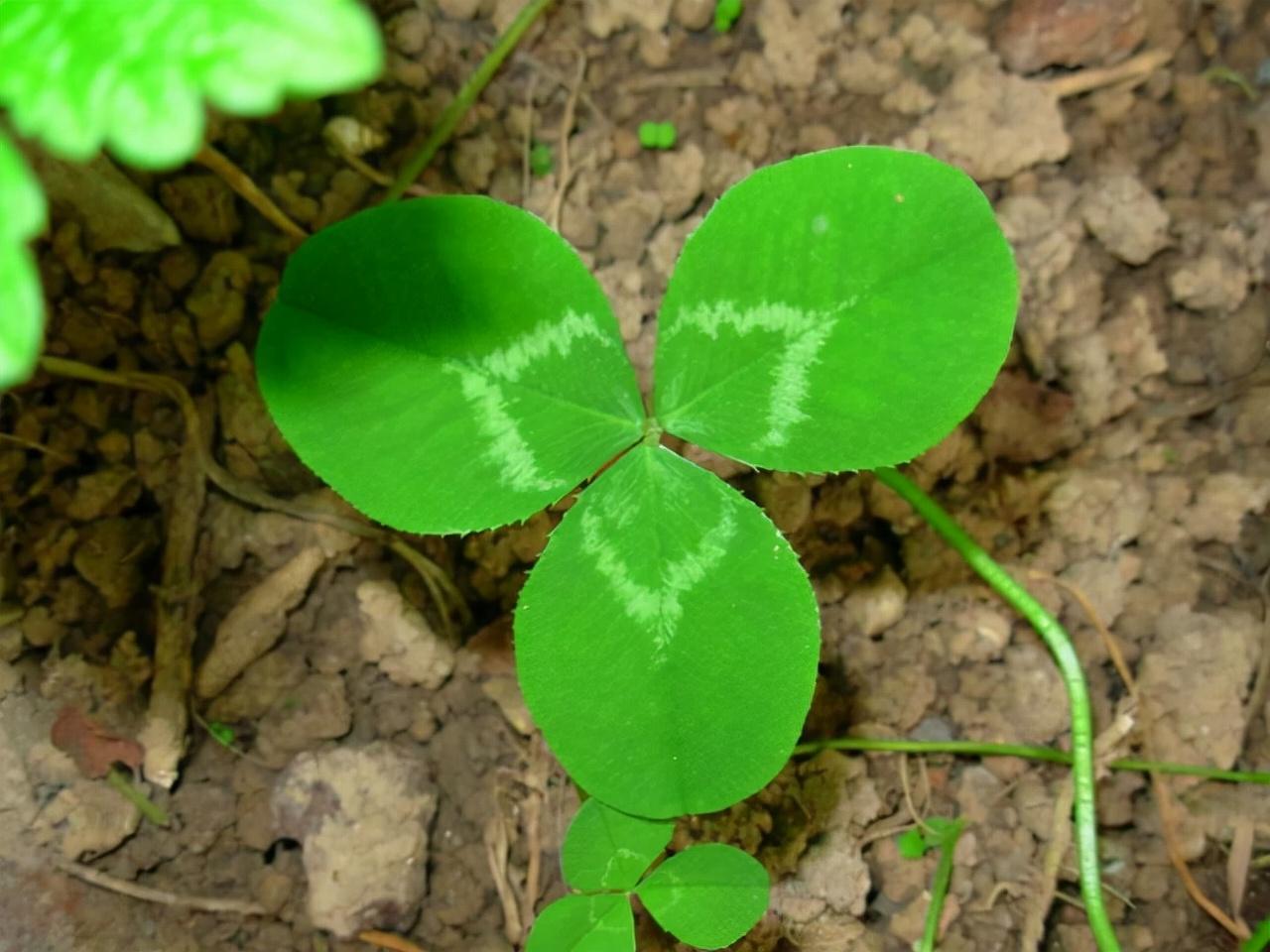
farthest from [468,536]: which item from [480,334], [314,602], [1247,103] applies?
[1247,103]

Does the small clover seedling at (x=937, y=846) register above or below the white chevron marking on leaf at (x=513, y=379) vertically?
below

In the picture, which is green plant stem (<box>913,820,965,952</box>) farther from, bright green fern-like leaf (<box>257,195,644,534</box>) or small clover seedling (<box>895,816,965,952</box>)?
bright green fern-like leaf (<box>257,195,644,534</box>)

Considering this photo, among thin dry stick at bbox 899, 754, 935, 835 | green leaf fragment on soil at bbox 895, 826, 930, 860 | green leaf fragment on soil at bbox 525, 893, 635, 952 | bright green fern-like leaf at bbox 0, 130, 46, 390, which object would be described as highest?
bright green fern-like leaf at bbox 0, 130, 46, 390

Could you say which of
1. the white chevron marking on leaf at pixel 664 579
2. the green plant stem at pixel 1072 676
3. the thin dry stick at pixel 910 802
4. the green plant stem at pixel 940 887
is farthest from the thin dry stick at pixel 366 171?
the green plant stem at pixel 940 887

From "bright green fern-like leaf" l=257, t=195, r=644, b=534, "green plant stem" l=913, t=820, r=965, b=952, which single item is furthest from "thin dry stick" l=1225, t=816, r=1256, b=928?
"bright green fern-like leaf" l=257, t=195, r=644, b=534

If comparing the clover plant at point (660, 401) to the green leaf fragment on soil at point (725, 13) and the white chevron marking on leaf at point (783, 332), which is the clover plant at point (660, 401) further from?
the green leaf fragment on soil at point (725, 13)

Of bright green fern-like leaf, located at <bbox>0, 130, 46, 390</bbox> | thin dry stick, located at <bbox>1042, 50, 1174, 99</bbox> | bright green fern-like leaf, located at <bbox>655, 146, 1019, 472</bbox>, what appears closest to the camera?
bright green fern-like leaf, located at <bbox>0, 130, 46, 390</bbox>
